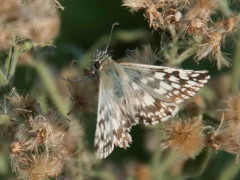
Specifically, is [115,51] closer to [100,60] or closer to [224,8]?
[100,60]

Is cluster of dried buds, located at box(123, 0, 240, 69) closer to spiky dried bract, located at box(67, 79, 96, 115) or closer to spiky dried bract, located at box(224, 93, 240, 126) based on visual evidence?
spiky dried bract, located at box(224, 93, 240, 126)

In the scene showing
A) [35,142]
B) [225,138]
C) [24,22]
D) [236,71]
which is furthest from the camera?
[236,71]

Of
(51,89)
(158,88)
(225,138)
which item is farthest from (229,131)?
(51,89)

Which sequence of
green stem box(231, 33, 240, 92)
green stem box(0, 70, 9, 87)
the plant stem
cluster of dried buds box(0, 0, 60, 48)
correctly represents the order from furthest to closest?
green stem box(231, 33, 240, 92)
the plant stem
green stem box(0, 70, 9, 87)
cluster of dried buds box(0, 0, 60, 48)

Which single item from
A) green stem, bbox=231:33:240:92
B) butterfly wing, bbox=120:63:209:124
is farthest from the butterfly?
green stem, bbox=231:33:240:92

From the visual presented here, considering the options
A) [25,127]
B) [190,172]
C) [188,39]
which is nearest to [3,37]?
[25,127]

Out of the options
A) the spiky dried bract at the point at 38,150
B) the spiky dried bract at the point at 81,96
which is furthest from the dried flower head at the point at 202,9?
the spiky dried bract at the point at 38,150

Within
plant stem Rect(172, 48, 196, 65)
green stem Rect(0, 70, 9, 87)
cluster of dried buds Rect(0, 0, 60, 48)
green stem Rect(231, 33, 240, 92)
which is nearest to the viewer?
cluster of dried buds Rect(0, 0, 60, 48)
